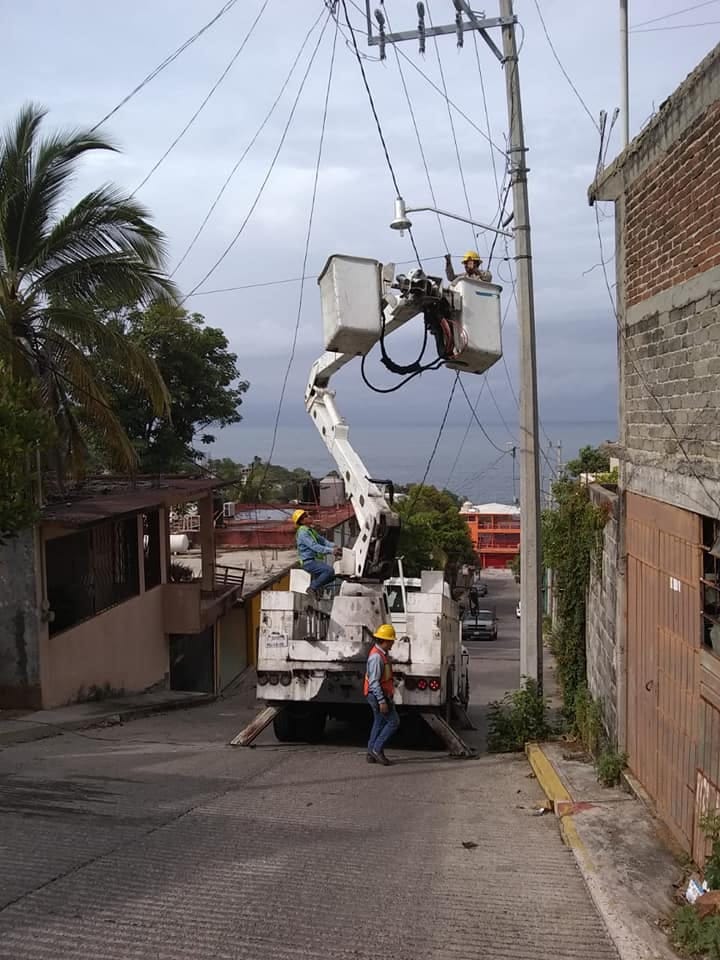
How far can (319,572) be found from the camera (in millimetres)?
12133

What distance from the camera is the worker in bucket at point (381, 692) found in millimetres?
10945

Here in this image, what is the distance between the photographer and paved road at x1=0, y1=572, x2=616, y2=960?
4.79 metres

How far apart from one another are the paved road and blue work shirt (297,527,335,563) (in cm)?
279

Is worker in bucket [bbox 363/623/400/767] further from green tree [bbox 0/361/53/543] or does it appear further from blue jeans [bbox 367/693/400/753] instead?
green tree [bbox 0/361/53/543]

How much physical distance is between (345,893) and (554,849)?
231 cm

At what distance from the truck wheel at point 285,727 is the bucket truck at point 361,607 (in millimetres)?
14

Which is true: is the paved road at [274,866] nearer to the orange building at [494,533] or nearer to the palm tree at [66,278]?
the palm tree at [66,278]

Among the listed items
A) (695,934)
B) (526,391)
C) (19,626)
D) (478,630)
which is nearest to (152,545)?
(19,626)

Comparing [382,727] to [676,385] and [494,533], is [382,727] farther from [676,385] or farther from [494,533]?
[494,533]

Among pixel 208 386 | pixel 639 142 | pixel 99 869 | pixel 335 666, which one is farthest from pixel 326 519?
pixel 99 869

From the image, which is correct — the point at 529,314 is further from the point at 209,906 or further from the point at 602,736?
the point at 209,906

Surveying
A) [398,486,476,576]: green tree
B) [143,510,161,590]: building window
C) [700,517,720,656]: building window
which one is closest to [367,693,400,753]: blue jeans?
[700,517,720,656]: building window

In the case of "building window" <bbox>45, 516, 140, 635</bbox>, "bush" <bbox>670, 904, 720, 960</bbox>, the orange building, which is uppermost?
"building window" <bbox>45, 516, 140, 635</bbox>

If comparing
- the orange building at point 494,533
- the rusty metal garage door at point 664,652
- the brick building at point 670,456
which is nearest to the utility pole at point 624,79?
the brick building at point 670,456
